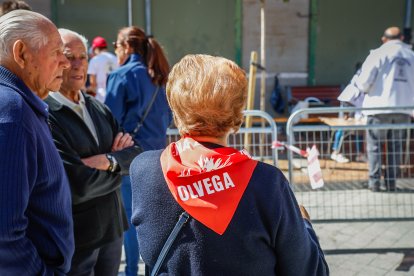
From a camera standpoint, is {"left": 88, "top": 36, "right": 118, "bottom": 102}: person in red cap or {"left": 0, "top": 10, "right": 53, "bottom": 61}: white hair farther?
{"left": 88, "top": 36, "right": 118, "bottom": 102}: person in red cap

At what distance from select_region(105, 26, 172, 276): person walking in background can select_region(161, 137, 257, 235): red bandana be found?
2260 mm

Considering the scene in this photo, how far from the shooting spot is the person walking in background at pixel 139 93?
3828 mm

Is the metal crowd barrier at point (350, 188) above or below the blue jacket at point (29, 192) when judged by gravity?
below

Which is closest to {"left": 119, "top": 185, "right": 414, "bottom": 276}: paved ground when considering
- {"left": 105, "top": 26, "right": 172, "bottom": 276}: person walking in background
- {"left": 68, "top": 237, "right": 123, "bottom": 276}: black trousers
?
{"left": 105, "top": 26, "right": 172, "bottom": 276}: person walking in background

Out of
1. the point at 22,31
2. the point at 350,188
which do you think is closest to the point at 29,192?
the point at 22,31

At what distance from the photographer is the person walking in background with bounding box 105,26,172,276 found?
3828 millimetres

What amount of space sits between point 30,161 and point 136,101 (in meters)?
2.19

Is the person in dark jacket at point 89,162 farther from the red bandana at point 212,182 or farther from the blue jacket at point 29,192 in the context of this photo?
the red bandana at point 212,182

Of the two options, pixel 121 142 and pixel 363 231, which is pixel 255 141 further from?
pixel 121 142

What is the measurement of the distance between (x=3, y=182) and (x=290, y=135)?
3.00 meters

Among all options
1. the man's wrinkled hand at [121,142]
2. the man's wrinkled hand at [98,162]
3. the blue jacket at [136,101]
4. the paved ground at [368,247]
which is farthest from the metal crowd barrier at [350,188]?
the man's wrinkled hand at [98,162]

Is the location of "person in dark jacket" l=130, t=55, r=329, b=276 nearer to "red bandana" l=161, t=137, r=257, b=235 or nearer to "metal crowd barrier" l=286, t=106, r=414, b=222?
"red bandana" l=161, t=137, r=257, b=235

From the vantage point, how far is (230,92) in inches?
62.1

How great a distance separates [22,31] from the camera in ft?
5.94
